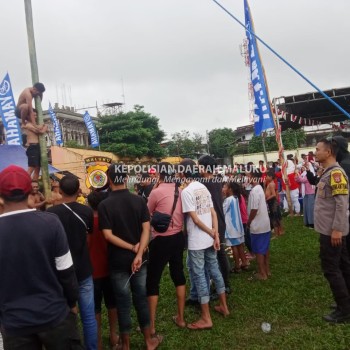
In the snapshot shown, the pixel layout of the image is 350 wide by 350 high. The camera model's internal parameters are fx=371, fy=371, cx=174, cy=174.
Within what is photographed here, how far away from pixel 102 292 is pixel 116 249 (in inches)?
25.4

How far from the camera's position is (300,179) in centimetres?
995

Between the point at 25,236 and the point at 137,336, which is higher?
the point at 25,236

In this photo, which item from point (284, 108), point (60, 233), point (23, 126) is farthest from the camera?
point (284, 108)

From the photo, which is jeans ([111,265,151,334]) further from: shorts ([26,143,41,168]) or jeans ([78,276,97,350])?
shorts ([26,143,41,168])

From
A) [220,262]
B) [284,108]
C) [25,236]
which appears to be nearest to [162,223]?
[220,262]

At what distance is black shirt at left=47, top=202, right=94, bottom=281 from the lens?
122 inches

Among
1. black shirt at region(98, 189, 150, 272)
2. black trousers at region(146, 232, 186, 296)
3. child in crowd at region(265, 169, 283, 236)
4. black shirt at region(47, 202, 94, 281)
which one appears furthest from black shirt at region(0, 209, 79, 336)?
child in crowd at region(265, 169, 283, 236)

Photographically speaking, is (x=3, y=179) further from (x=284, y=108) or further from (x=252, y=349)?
(x=284, y=108)

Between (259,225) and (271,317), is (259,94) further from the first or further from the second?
(271,317)

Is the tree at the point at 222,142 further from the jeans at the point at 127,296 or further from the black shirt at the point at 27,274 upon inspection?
the black shirt at the point at 27,274

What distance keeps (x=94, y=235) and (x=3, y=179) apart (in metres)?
1.53

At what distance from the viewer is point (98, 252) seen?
364 centimetres

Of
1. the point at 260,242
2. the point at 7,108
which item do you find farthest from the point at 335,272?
the point at 7,108

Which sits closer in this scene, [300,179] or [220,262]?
[220,262]
